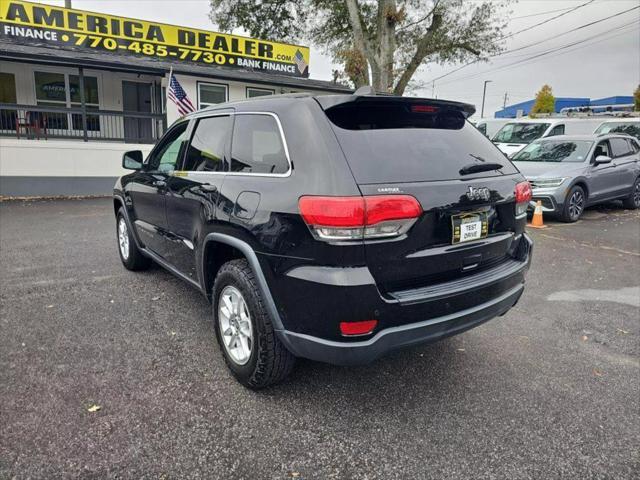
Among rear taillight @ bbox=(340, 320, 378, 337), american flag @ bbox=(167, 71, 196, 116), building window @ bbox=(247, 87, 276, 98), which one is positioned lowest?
rear taillight @ bbox=(340, 320, 378, 337)

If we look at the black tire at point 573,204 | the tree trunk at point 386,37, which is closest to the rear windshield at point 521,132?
the tree trunk at point 386,37

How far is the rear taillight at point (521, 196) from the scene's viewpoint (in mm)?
3131

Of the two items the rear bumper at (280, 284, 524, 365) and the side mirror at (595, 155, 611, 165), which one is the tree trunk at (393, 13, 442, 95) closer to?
the side mirror at (595, 155, 611, 165)

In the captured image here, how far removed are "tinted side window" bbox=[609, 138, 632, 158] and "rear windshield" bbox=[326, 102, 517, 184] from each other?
8785 mm

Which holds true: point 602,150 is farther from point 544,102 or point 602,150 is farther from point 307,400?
point 544,102

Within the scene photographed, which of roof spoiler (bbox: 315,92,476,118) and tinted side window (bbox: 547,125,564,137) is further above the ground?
tinted side window (bbox: 547,125,564,137)

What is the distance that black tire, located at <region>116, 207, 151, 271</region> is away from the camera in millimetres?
5184

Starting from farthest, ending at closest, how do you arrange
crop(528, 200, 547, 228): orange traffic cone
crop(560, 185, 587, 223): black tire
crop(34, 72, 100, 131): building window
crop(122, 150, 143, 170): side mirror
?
crop(34, 72, 100, 131): building window → crop(560, 185, 587, 223): black tire → crop(528, 200, 547, 228): orange traffic cone → crop(122, 150, 143, 170): side mirror

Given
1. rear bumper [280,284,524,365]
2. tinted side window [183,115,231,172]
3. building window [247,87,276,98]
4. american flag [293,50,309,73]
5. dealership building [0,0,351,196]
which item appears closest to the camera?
rear bumper [280,284,524,365]

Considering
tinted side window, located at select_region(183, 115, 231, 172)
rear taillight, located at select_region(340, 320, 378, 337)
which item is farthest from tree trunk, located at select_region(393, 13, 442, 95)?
rear taillight, located at select_region(340, 320, 378, 337)

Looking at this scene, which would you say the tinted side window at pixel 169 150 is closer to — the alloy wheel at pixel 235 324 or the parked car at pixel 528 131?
the alloy wheel at pixel 235 324

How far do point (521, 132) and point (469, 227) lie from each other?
14.1 meters

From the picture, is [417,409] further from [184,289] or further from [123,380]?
[184,289]

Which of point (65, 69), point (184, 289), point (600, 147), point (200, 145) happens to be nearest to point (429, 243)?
point (200, 145)
